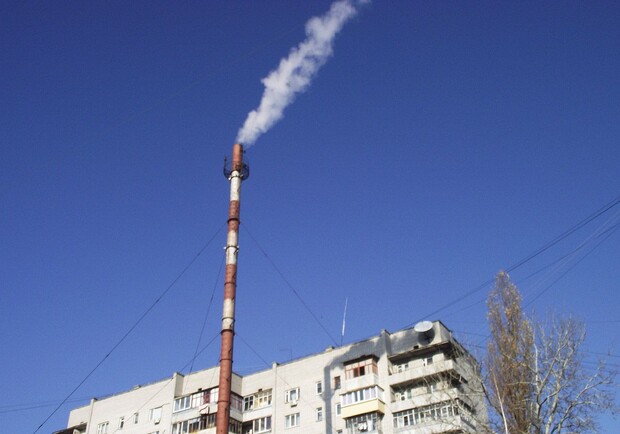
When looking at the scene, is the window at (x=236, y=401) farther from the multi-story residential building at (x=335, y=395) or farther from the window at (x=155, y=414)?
the window at (x=155, y=414)

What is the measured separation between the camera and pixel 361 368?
58.7m

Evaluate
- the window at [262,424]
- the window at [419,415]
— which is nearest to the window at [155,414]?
the window at [262,424]

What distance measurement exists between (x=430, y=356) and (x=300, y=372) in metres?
11.7

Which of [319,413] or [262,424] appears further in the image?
[262,424]

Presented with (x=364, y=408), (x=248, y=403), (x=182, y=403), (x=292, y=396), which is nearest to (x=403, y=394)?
(x=364, y=408)

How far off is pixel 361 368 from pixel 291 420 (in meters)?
7.47

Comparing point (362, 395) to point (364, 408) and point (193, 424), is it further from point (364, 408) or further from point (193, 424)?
point (193, 424)

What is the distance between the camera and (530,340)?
1585 inches

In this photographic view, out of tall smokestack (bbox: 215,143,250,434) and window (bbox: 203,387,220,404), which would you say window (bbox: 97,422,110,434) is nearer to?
window (bbox: 203,387,220,404)

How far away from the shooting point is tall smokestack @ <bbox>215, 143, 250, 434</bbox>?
4516 cm

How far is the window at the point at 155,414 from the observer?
67.1 meters

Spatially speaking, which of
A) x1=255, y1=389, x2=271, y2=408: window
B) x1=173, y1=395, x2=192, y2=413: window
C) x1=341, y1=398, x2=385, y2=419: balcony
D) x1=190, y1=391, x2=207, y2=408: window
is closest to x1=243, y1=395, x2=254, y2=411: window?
x1=255, y1=389, x2=271, y2=408: window

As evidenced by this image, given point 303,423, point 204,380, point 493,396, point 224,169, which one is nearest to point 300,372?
point 303,423

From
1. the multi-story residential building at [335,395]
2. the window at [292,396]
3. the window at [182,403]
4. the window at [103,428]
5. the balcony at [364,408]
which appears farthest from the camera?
the window at [103,428]
